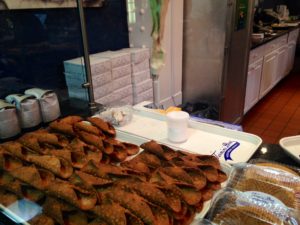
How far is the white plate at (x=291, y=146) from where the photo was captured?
0.89m

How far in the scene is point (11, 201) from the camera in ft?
2.36

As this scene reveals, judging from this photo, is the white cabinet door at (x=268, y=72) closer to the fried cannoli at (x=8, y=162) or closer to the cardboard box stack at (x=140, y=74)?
the cardboard box stack at (x=140, y=74)

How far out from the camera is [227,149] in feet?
3.14

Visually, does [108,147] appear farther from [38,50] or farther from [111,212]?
[38,50]

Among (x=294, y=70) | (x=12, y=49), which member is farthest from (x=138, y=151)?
(x=294, y=70)

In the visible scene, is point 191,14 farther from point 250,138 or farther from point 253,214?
point 253,214

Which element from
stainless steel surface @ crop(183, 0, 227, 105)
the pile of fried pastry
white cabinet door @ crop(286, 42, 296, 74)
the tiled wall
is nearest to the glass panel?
the tiled wall

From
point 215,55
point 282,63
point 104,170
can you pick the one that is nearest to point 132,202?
point 104,170

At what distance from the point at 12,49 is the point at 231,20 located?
1676 millimetres

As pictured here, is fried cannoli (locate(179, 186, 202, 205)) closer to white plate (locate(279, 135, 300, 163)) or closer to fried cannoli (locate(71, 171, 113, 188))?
fried cannoli (locate(71, 171, 113, 188))

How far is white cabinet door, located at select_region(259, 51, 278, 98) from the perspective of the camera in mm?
3377

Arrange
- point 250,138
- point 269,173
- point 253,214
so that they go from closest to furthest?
point 253,214
point 269,173
point 250,138

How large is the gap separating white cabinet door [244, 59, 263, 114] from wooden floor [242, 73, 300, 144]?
0.47 feet

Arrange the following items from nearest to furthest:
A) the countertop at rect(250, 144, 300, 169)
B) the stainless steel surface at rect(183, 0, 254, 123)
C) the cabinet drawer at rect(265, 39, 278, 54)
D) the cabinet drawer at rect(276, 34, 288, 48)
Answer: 1. the countertop at rect(250, 144, 300, 169)
2. the stainless steel surface at rect(183, 0, 254, 123)
3. the cabinet drawer at rect(265, 39, 278, 54)
4. the cabinet drawer at rect(276, 34, 288, 48)
